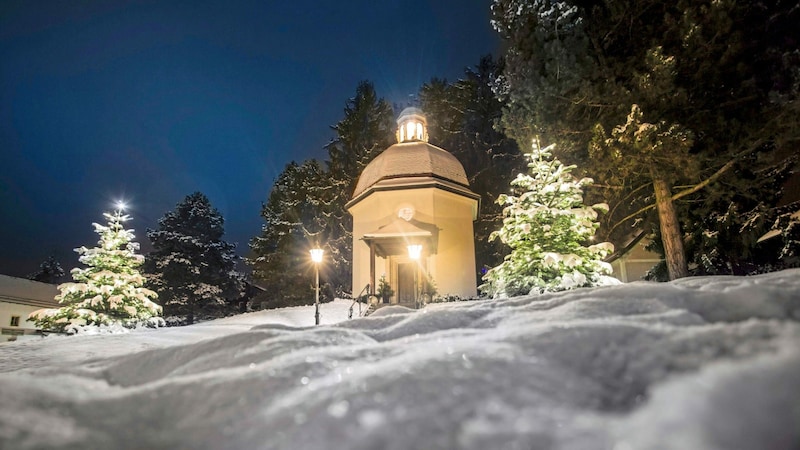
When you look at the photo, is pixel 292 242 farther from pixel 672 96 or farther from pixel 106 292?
pixel 672 96

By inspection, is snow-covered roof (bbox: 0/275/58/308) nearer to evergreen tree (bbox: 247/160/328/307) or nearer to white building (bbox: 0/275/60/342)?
white building (bbox: 0/275/60/342)

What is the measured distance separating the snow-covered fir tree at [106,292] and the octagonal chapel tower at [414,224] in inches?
320

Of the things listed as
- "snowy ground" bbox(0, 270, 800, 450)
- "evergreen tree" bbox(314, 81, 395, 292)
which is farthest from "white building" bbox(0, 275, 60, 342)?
"snowy ground" bbox(0, 270, 800, 450)

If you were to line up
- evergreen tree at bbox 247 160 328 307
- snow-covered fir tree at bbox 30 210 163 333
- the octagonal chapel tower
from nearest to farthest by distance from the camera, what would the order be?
snow-covered fir tree at bbox 30 210 163 333 → the octagonal chapel tower → evergreen tree at bbox 247 160 328 307

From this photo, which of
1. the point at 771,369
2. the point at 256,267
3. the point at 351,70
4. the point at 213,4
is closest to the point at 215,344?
the point at 771,369

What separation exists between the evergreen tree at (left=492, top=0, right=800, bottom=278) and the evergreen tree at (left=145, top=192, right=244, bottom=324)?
989 inches

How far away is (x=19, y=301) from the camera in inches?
788

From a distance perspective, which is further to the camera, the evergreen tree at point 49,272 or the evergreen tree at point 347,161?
the evergreen tree at point 49,272

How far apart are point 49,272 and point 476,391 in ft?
176

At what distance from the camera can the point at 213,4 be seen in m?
106

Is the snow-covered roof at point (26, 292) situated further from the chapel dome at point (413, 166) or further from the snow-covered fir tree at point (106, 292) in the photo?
the chapel dome at point (413, 166)

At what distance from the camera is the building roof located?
1875cm

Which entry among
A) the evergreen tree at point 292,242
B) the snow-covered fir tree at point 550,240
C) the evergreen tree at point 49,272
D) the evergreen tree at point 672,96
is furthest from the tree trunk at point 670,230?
the evergreen tree at point 49,272

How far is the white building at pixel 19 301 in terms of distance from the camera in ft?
64.1
